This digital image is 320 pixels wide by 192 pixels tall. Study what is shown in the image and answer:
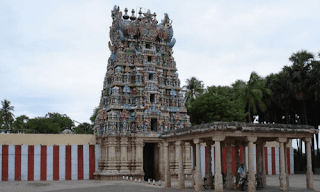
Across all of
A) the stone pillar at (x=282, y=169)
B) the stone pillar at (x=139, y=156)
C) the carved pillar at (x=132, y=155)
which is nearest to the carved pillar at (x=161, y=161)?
the stone pillar at (x=139, y=156)

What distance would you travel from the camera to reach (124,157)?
121 feet

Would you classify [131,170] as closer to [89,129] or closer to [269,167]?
[269,167]

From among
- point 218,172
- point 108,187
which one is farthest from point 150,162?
point 218,172

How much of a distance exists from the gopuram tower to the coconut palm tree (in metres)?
40.9

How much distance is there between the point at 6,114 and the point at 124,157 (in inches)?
1842

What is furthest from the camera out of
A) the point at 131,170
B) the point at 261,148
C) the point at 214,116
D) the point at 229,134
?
the point at 214,116

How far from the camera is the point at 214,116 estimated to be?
168 ft

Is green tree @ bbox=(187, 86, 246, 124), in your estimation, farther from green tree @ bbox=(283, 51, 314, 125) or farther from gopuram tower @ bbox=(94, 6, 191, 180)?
gopuram tower @ bbox=(94, 6, 191, 180)

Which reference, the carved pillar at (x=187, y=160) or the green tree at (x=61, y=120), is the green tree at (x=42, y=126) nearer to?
the green tree at (x=61, y=120)

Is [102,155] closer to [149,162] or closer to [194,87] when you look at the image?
[149,162]

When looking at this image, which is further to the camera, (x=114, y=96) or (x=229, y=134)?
(x=114, y=96)

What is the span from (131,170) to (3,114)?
47.2 metres

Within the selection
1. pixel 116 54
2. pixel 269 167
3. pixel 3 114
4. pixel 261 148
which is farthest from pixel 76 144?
pixel 3 114

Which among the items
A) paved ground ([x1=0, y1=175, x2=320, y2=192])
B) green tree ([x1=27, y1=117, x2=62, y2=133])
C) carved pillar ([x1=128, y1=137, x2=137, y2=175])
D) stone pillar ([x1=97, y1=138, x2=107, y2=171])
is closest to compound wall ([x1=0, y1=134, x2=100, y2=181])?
stone pillar ([x1=97, y1=138, x2=107, y2=171])
